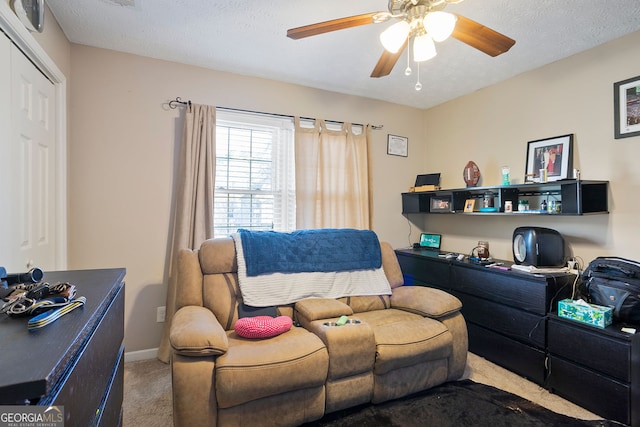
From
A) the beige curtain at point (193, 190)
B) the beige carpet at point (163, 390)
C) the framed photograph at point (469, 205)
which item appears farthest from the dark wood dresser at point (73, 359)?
the framed photograph at point (469, 205)

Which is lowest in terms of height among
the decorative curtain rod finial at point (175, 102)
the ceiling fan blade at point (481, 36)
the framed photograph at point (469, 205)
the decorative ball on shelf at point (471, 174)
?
the framed photograph at point (469, 205)

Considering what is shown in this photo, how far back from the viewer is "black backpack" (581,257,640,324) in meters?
1.82

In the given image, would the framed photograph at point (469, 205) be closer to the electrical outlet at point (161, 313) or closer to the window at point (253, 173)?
the window at point (253, 173)

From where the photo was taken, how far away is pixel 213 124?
8.67 ft

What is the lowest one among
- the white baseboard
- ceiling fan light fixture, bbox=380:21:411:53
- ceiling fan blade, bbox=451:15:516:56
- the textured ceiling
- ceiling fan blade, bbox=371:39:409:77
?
the white baseboard

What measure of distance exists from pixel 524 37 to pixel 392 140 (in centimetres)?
158

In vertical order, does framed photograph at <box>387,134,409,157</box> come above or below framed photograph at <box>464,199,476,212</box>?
above

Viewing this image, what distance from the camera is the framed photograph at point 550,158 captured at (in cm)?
243

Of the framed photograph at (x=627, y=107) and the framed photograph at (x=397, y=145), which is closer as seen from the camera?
the framed photograph at (x=627, y=107)

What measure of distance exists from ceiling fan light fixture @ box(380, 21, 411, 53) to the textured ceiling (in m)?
0.48

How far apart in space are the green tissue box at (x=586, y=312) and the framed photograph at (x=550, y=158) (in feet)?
3.11

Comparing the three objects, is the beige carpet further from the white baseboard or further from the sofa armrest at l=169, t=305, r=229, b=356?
the sofa armrest at l=169, t=305, r=229, b=356

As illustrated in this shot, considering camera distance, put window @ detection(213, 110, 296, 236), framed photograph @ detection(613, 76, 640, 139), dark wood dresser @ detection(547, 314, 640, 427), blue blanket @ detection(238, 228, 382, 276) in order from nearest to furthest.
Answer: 1. dark wood dresser @ detection(547, 314, 640, 427)
2. framed photograph @ detection(613, 76, 640, 139)
3. blue blanket @ detection(238, 228, 382, 276)
4. window @ detection(213, 110, 296, 236)

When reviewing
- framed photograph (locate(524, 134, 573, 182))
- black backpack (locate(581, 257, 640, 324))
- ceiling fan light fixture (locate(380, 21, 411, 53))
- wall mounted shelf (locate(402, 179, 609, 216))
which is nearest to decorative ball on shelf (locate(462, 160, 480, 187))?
wall mounted shelf (locate(402, 179, 609, 216))
